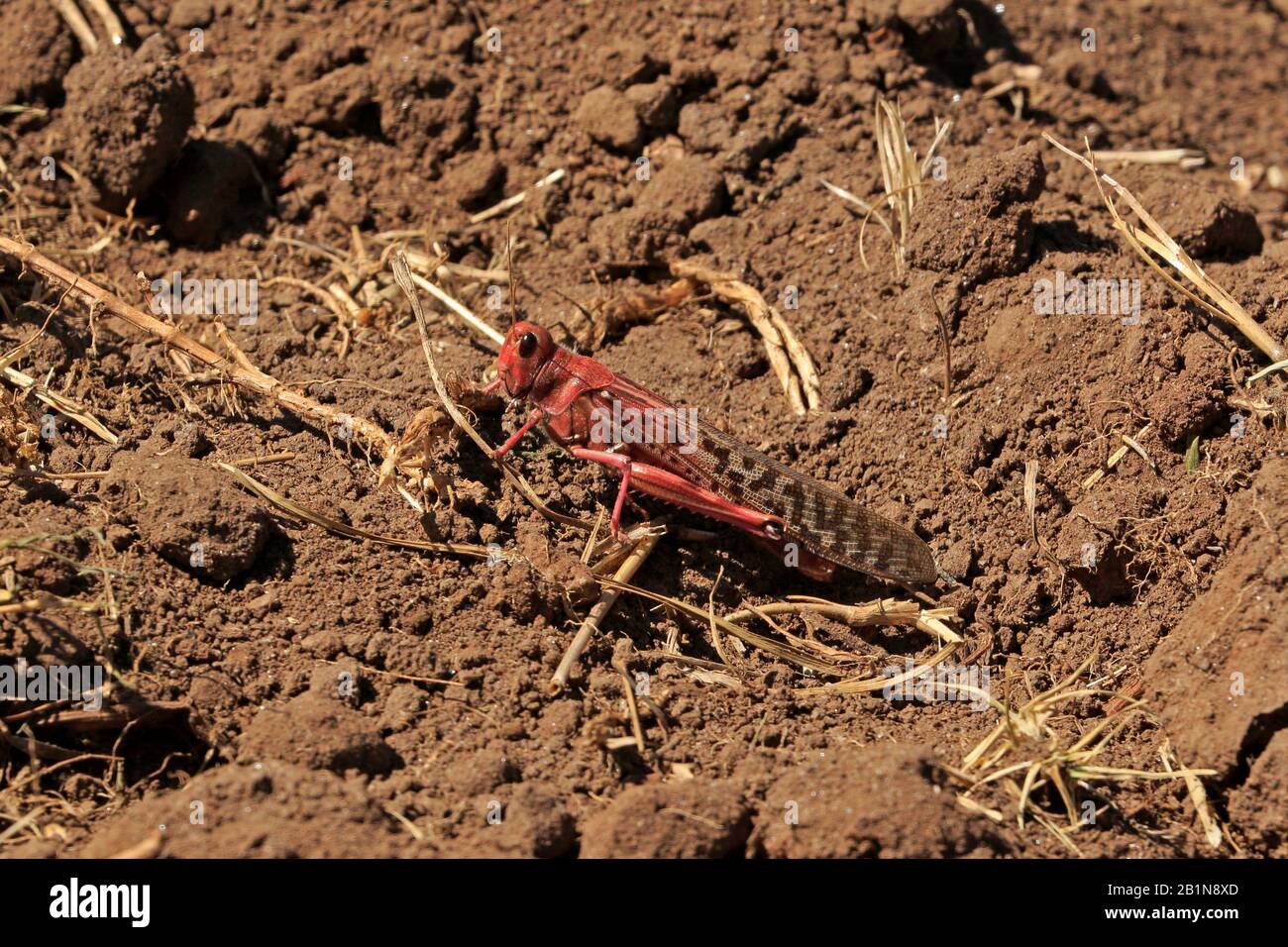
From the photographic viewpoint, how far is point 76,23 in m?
6.00

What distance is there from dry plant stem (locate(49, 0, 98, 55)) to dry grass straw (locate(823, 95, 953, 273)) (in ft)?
12.9

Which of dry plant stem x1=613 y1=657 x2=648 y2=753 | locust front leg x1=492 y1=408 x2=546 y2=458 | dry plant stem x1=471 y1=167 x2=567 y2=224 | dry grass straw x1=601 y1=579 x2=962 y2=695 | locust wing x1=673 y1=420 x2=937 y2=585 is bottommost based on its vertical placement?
dry grass straw x1=601 y1=579 x2=962 y2=695

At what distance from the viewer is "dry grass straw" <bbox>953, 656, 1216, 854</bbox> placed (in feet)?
12.1

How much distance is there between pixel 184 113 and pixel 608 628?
343 centimetres

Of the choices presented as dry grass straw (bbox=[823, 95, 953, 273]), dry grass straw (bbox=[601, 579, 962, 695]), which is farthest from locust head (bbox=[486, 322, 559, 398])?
dry grass straw (bbox=[823, 95, 953, 273])

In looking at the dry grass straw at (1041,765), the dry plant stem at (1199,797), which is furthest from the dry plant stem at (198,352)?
the dry plant stem at (1199,797)

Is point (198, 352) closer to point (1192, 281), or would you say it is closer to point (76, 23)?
point (76, 23)

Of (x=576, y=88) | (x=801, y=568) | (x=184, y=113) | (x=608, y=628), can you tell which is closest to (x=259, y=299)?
(x=184, y=113)

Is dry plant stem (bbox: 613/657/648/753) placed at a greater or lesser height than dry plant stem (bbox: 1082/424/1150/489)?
lesser

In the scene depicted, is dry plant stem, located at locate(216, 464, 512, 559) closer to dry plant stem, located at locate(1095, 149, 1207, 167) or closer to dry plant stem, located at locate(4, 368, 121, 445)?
dry plant stem, located at locate(4, 368, 121, 445)

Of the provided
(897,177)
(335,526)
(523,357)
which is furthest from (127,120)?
(897,177)

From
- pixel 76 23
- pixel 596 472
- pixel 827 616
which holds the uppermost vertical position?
pixel 76 23

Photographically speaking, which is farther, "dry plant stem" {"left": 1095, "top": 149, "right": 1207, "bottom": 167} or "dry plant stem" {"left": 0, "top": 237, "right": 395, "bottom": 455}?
"dry plant stem" {"left": 1095, "top": 149, "right": 1207, "bottom": 167}

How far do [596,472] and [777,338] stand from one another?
112cm
